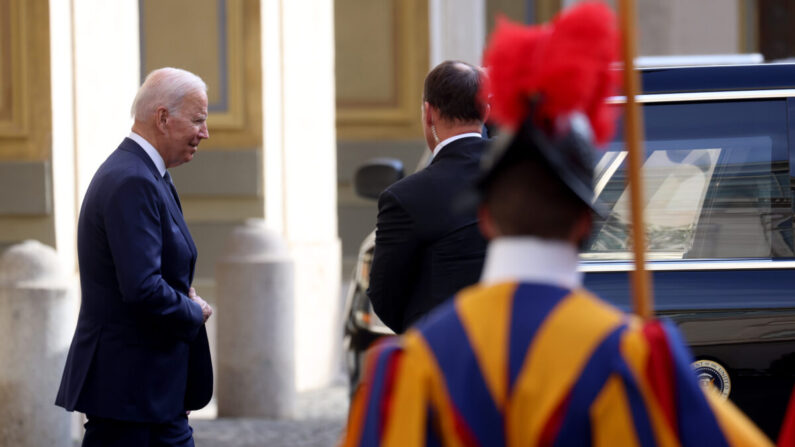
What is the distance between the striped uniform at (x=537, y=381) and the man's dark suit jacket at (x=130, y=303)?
74.4 inches

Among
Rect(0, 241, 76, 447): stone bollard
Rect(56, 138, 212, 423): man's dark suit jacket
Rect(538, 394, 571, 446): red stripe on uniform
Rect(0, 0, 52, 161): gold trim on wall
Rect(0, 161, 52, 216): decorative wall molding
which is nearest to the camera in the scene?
Rect(538, 394, 571, 446): red stripe on uniform

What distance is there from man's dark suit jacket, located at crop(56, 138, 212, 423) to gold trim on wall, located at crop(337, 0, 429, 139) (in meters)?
8.36

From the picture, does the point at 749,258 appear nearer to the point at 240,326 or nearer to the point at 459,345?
the point at 459,345

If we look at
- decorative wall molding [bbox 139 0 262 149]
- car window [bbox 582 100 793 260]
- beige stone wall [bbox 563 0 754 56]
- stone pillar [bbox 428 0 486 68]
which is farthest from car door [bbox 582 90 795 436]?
beige stone wall [bbox 563 0 754 56]

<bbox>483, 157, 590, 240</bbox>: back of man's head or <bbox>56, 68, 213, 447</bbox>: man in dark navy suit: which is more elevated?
<bbox>483, 157, 590, 240</bbox>: back of man's head

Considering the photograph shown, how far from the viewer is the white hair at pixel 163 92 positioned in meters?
4.01

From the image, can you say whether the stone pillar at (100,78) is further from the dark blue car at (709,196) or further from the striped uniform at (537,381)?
the striped uniform at (537,381)

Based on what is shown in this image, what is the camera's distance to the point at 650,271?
4344mm

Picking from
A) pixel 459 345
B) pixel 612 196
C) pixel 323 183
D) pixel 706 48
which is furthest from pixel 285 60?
pixel 459 345

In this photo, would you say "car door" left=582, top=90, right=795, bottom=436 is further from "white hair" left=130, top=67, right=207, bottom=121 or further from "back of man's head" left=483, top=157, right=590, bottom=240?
"back of man's head" left=483, top=157, right=590, bottom=240

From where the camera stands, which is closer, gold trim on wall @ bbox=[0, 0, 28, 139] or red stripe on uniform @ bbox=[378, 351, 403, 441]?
red stripe on uniform @ bbox=[378, 351, 403, 441]

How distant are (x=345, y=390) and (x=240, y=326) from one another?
53.4 inches

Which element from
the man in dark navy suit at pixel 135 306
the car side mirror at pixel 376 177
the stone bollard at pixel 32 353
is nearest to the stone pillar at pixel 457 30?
the car side mirror at pixel 376 177

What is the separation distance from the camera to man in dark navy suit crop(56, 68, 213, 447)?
12.3 feet
